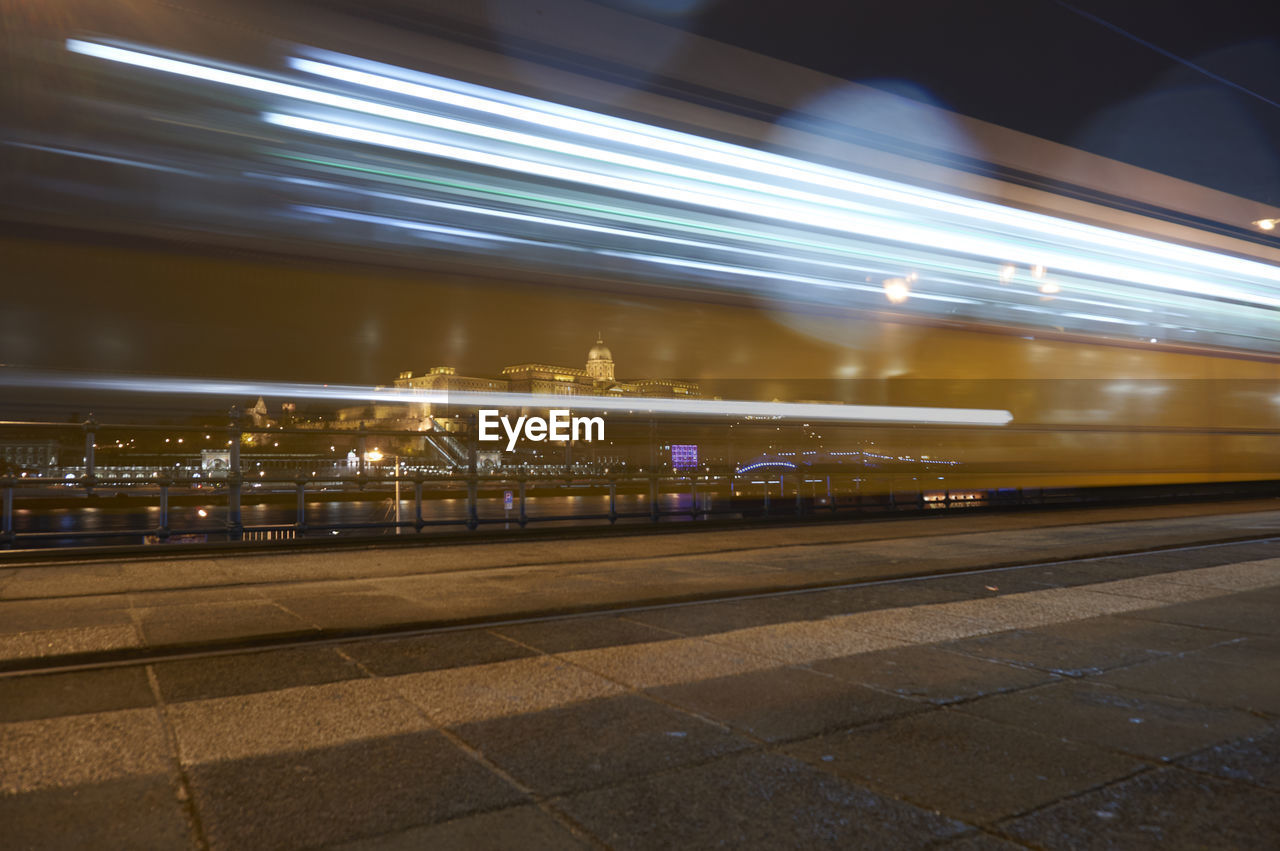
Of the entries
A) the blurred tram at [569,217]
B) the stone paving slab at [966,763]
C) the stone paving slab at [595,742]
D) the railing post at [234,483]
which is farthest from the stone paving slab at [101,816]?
the railing post at [234,483]

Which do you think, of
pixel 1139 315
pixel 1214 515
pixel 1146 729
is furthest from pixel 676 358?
pixel 1214 515

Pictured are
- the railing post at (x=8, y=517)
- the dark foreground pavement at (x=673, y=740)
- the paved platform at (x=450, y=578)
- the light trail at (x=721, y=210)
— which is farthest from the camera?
the railing post at (x=8, y=517)

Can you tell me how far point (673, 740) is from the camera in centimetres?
276

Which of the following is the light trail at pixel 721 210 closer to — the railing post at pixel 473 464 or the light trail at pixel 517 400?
the light trail at pixel 517 400

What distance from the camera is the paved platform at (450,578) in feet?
14.2

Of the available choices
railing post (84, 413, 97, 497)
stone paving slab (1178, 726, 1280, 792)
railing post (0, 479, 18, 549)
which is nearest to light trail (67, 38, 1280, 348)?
railing post (84, 413, 97, 497)

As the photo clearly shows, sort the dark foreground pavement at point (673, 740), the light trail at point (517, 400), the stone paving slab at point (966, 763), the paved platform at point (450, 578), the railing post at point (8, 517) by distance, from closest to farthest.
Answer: the dark foreground pavement at point (673, 740) → the stone paving slab at point (966, 763) → the paved platform at point (450, 578) → the light trail at point (517, 400) → the railing post at point (8, 517)

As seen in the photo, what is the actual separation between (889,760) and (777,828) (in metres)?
0.65

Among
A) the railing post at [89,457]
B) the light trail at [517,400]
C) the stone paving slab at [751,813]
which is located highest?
the light trail at [517,400]

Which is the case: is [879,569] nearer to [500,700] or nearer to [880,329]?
[880,329]

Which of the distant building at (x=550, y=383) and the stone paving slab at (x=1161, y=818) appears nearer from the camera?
the stone paving slab at (x=1161, y=818)

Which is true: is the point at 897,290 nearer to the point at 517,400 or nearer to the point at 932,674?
the point at 517,400

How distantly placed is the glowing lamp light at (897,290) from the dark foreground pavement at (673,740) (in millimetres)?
3727

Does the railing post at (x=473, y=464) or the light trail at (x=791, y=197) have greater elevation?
the light trail at (x=791, y=197)
